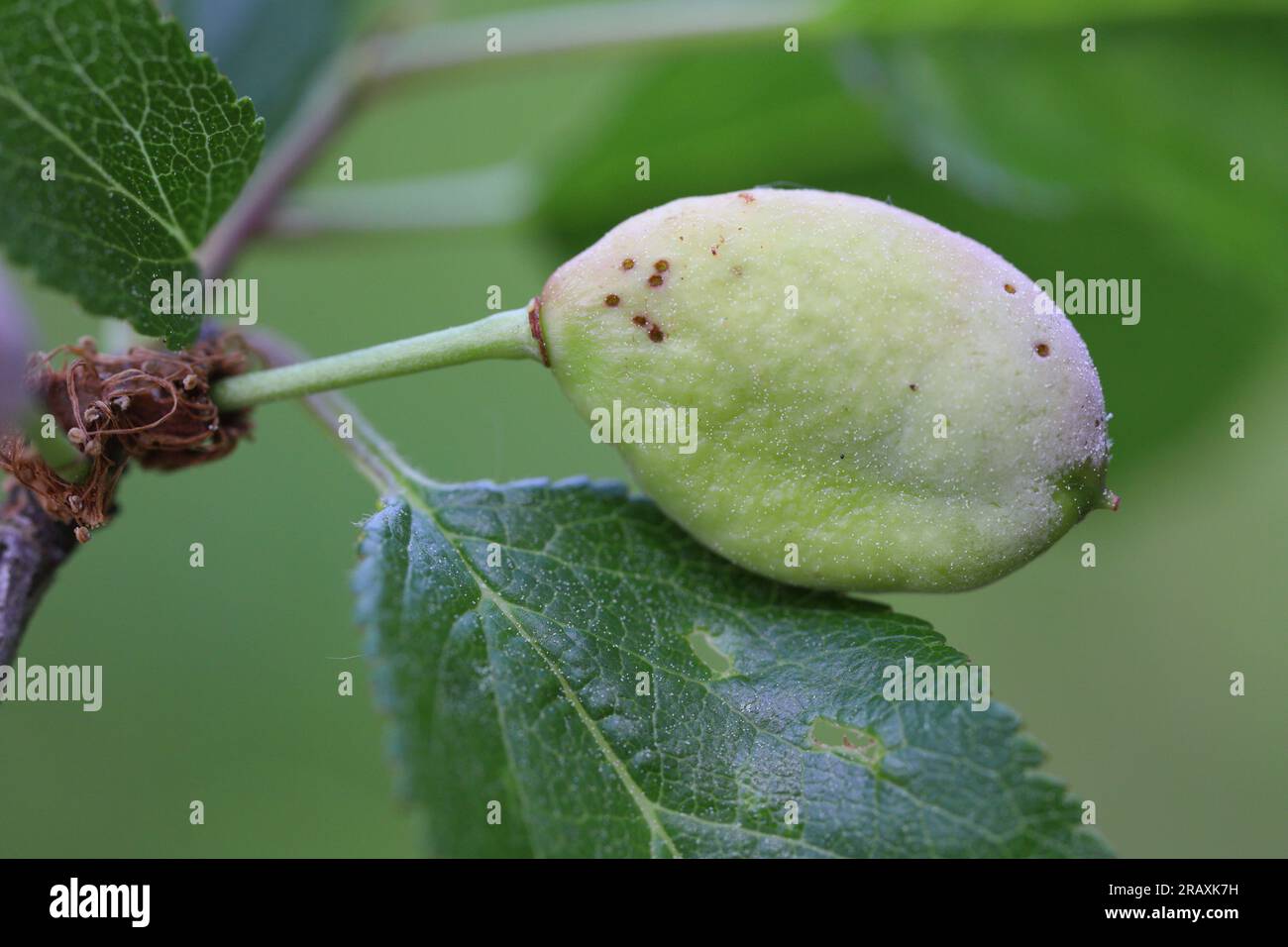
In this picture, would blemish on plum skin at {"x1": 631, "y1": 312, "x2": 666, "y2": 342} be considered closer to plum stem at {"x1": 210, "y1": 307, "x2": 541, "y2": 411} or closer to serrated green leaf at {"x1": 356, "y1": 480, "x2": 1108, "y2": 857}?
plum stem at {"x1": 210, "y1": 307, "x2": 541, "y2": 411}

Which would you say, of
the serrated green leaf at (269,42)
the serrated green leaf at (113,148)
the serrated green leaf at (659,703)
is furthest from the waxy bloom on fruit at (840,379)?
the serrated green leaf at (269,42)

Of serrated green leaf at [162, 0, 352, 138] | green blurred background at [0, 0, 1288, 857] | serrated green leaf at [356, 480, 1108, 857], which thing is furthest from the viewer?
green blurred background at [0, 0, 1288, 857]

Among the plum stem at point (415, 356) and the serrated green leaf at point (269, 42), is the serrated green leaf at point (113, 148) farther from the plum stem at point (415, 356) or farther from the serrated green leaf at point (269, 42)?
the serrated green leaf at point (269, 42)

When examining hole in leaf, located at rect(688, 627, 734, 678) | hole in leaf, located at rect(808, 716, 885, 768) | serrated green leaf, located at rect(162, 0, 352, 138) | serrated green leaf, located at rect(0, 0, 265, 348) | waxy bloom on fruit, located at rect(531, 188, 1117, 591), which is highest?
serrated green leaf, located at rect(162, 0, 352, 138)

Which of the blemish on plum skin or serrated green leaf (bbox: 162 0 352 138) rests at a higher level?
serrated green leaf (bbox: 162 0 352 138)

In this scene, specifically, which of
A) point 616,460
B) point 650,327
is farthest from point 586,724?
point 616,460

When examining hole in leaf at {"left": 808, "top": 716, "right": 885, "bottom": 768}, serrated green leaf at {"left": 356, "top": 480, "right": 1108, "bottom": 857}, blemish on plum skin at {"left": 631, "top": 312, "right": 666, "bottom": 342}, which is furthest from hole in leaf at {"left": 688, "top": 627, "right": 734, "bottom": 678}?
blemish on plum skin at {"left": 631, "top": 312, "right": 666, "bottom": 342}

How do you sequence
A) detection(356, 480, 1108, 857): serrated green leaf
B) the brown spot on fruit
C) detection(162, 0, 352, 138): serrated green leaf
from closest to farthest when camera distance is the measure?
1. detection(356, 480, 1108, 857): serrated green leaf
2. the brown spot on fruit
3. detection(162, 0, 352, 138): serrated green leaf
